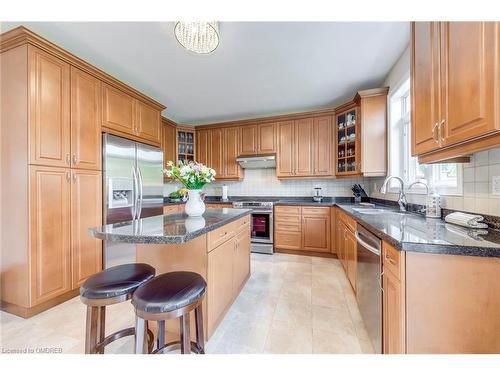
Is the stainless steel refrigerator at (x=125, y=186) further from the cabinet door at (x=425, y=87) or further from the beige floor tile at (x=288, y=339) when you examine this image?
the cabinet door at (x=425, y=87)

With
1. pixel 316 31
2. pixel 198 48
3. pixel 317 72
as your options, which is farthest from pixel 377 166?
pixel 198 48

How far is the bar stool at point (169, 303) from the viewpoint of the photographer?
94cm

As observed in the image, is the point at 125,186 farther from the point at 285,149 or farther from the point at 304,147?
the point at 304,147

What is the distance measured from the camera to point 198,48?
167 centimetres

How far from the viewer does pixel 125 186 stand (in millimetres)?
2559

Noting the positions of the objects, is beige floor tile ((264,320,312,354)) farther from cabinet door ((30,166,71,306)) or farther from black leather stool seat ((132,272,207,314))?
cabinet door ((30,166,71,306))

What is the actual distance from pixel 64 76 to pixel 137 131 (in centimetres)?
93

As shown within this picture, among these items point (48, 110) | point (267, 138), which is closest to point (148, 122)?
point (48, 110)

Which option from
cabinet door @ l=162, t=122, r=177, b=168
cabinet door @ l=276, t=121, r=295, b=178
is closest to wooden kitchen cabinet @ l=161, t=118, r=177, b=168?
cabinet door @ l=162, t=122, r=177, b=168

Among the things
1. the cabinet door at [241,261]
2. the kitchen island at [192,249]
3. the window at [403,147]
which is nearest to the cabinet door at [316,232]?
the window at [403,147]

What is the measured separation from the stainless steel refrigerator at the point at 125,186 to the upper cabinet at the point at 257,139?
5.78ft

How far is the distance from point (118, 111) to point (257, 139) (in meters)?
2.33

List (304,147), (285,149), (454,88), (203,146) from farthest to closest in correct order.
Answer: (203,146)
(285,149)
(304,147)
(454,88)

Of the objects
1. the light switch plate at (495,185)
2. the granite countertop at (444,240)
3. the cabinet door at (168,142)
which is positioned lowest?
the granite countertop at (444,240)
